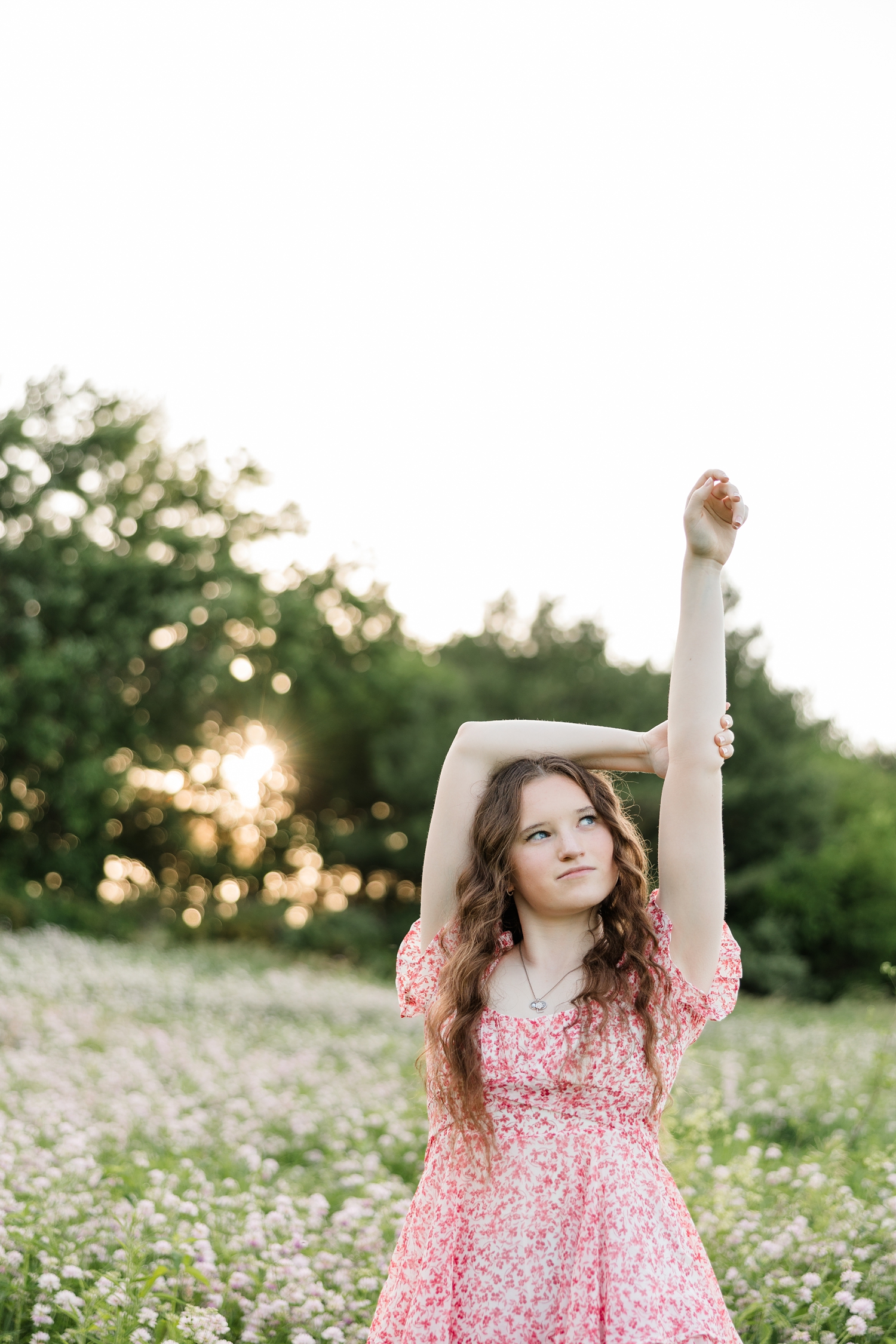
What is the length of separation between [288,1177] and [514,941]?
3.06 meters

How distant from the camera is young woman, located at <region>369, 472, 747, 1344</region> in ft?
7.67

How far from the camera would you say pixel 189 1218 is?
411cm

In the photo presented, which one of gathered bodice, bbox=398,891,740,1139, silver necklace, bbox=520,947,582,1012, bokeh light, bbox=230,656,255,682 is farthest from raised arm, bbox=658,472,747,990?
bokeh light, bbox=230,656,255,682

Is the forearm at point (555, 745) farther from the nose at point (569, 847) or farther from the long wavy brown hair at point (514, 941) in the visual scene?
the nose at point (569, 847)

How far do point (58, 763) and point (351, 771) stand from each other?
26.4 ft

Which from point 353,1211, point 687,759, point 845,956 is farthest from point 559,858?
point 845,956

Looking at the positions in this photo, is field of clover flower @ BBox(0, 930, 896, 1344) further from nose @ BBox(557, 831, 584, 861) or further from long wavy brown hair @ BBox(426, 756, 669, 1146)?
nose @ BBox(557, 831, 584, 861)

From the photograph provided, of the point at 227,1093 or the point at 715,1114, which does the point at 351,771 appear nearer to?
the point at 227,1093

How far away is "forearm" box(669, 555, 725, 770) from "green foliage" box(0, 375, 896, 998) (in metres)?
17.5

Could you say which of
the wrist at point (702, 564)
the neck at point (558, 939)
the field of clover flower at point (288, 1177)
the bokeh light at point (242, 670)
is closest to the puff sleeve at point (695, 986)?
the neck at point (558, 939)

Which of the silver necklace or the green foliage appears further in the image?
the green foliage

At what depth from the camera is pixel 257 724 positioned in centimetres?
2583

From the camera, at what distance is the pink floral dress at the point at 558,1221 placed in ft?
7.41

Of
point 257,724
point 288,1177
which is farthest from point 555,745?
point 257,724
